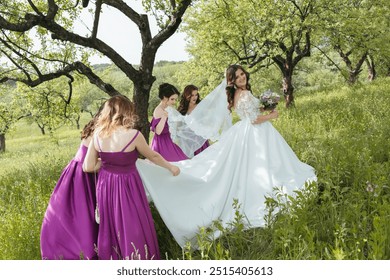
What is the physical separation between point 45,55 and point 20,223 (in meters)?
8.96

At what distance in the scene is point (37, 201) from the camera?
269 inches

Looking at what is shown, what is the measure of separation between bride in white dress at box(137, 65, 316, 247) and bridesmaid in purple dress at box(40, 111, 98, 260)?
821mm

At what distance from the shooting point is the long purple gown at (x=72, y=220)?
475 cm

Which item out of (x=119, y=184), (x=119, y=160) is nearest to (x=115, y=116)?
(x=119, y=160)

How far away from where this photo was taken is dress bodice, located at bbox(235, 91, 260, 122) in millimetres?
6535

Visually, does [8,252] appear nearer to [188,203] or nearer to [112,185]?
[112,185]

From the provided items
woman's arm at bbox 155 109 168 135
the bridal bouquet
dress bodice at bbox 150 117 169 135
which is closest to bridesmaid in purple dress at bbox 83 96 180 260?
the bridal bouquet

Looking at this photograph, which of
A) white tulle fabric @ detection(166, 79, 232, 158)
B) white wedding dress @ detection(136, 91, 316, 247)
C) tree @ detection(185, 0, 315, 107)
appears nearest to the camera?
white wedding dress @ detection(136, 91, 316, 247)

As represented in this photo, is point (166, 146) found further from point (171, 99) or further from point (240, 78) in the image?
point (240, 78)

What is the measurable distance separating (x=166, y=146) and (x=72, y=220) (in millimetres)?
3860

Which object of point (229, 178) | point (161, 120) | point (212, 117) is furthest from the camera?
point (161, 120)

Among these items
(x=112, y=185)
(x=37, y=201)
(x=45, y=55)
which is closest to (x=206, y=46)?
(x=45, y=55)

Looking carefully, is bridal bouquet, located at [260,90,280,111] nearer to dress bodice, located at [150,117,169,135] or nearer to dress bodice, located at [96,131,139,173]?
dress bodice, located at [150,117,169,135]

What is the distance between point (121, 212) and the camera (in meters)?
4.52
